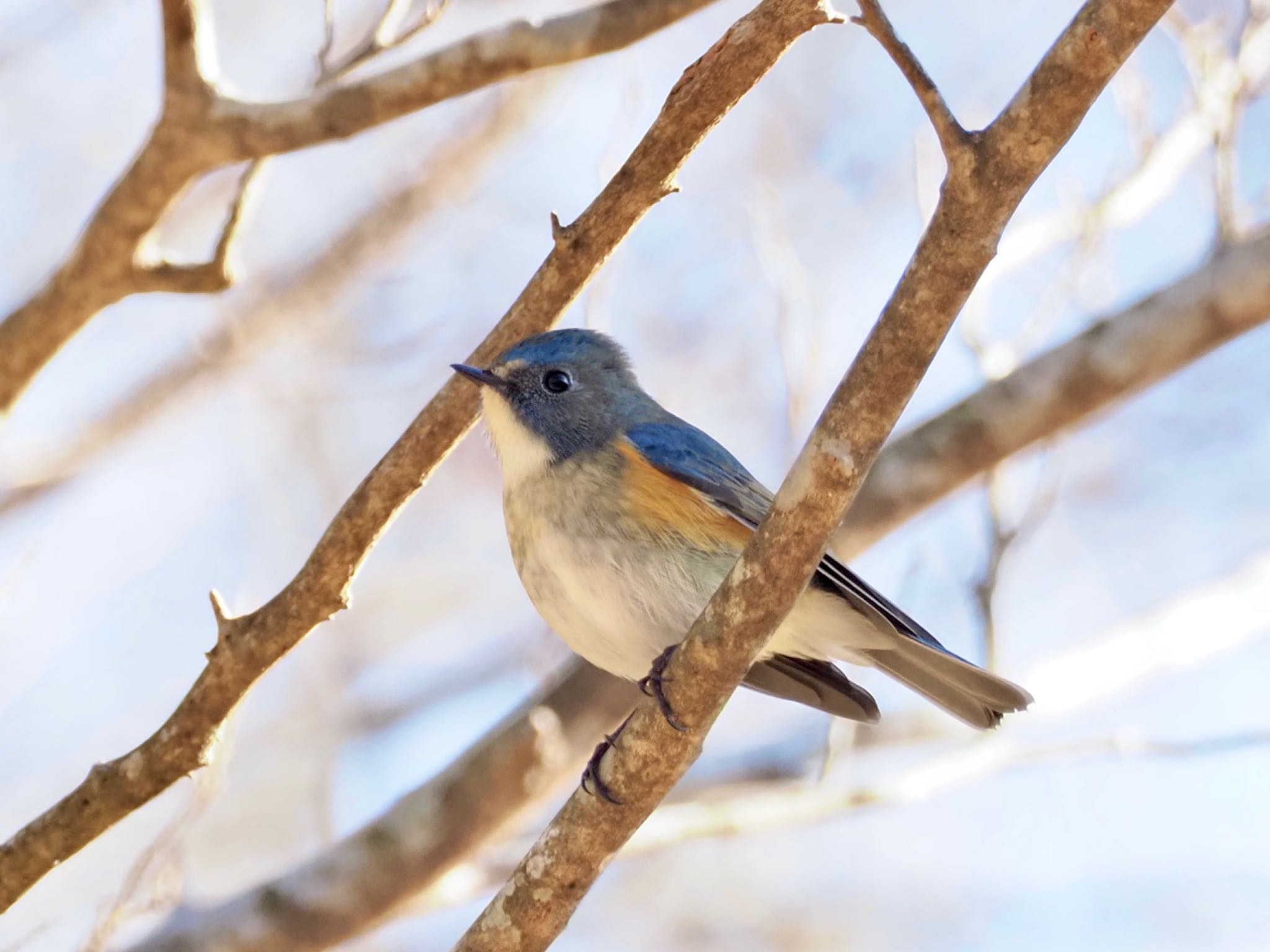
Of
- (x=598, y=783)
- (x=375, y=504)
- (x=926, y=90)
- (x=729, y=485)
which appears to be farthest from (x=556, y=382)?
(x=926, y=90)

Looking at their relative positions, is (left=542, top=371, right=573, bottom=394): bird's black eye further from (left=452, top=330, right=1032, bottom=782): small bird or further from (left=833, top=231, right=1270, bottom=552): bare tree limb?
(left=833, top=231, right=1270, bottom=552): bare tree limb

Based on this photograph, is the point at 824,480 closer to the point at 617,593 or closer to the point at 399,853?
the point at 617,593

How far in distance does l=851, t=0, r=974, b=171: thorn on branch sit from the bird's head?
4.92ft

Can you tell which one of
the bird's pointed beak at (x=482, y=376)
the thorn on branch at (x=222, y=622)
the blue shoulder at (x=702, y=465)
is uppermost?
the blue shoulder at (x=702, y=465)

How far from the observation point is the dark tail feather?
12.3ft

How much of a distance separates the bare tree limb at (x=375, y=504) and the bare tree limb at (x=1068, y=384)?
4.32 ft

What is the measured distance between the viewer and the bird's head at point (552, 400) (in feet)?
12.5

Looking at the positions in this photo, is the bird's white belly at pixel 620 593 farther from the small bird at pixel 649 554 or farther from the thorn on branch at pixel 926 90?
the thorn on branch at pixel 926 90

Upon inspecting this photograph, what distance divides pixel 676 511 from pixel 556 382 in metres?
0.79

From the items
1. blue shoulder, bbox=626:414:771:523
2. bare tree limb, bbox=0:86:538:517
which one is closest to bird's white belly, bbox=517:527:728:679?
blue shoulder, bbox=626:414:771:523

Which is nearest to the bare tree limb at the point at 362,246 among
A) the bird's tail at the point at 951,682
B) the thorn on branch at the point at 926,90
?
the bird's tail at the point at 951,682

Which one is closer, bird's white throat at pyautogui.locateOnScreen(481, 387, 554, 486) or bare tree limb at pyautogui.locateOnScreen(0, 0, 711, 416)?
bare tree limb at pyautogui.locateOnScreen(0, 0, 711, 416)

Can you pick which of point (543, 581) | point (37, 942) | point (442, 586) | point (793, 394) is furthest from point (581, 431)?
point (442, 586)

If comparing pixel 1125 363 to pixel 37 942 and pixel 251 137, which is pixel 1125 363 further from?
pixel 37 942
